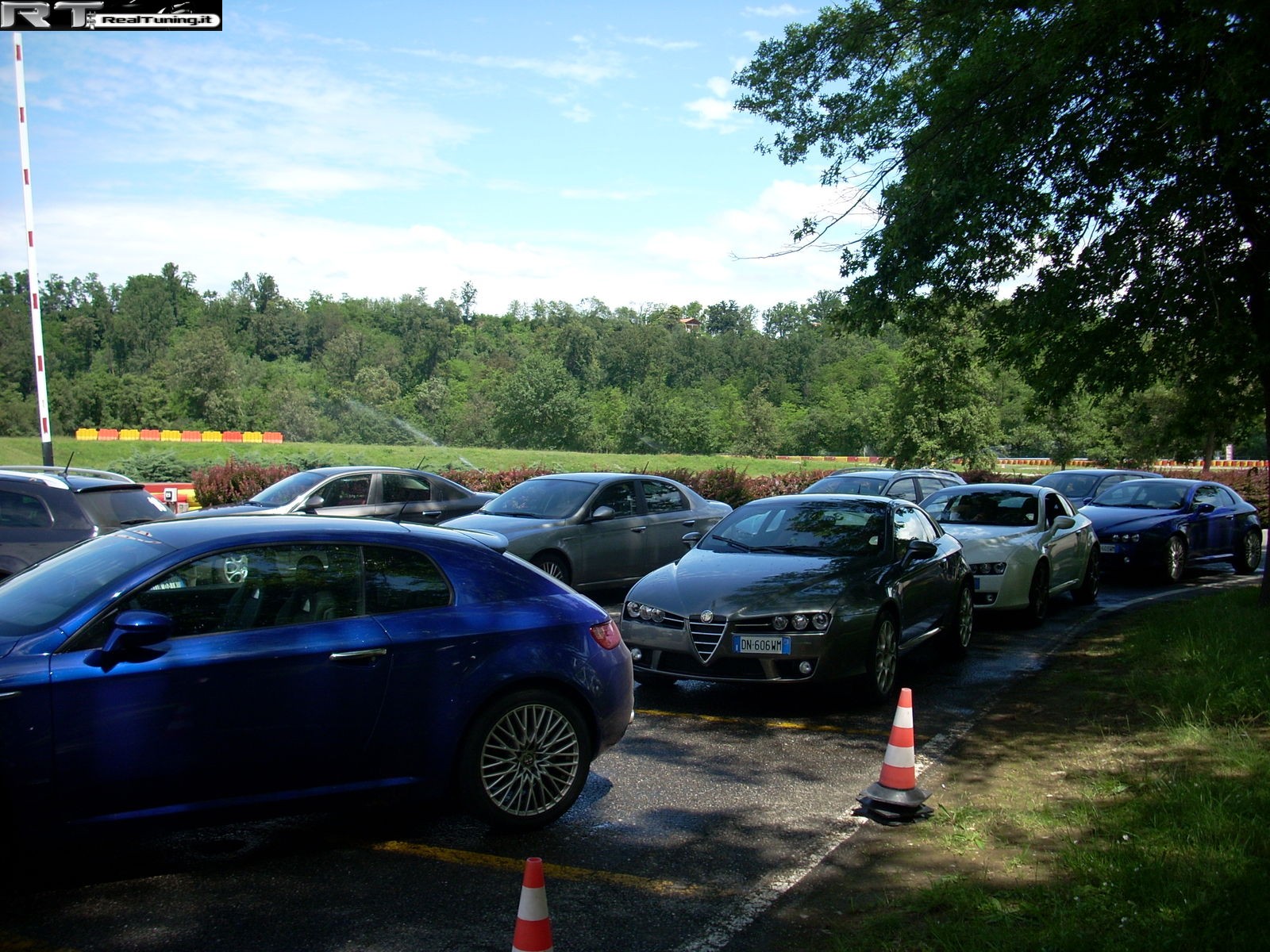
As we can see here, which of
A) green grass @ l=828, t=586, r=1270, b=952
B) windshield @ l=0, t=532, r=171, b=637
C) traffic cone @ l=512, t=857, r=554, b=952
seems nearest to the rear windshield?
windshield @ l=0, t=532, r=171, b=637

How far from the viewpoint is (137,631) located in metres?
4.25

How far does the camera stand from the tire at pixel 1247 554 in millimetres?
18328

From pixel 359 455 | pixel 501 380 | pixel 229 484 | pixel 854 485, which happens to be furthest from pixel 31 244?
pixel 501 380

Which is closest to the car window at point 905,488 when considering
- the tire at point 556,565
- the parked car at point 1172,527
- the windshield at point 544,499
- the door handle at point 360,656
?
the parked car at point 1172,527

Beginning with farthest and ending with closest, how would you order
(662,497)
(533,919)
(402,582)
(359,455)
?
(359,455), (662,497), (402,582), (533,919)

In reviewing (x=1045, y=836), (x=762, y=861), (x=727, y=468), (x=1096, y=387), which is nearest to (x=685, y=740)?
(x=762, y=861)

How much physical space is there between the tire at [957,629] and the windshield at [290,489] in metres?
9.00

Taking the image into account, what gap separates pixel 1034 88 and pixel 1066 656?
17.4 ft

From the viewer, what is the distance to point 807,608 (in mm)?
7668

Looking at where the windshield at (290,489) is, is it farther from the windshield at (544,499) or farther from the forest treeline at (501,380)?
the forest treeline at (501,380)

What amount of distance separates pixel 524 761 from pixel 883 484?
41.6 feet

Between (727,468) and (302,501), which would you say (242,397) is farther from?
(302,501)

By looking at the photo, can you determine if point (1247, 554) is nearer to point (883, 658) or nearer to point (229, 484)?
point (883, 658)

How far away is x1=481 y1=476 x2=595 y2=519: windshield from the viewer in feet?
44.3
